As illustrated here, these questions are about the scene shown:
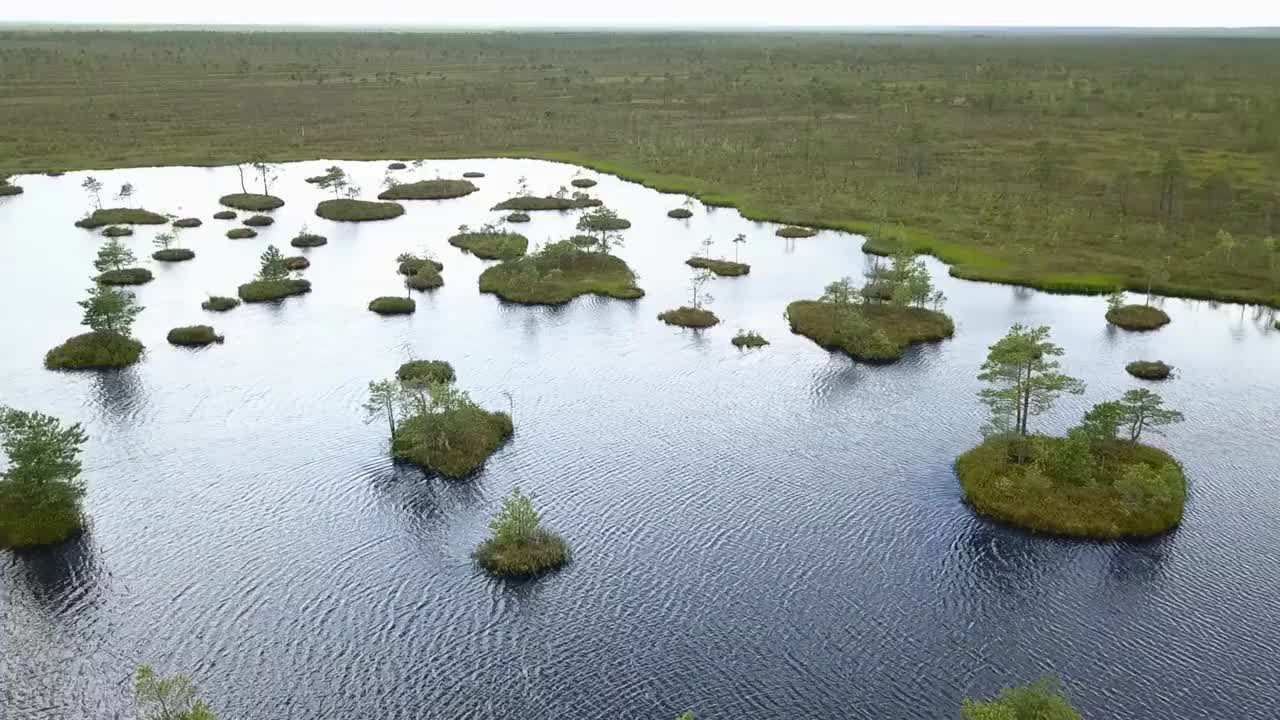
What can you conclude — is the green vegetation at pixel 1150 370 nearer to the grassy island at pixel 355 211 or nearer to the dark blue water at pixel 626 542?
the dark blue water at pixel 626 542

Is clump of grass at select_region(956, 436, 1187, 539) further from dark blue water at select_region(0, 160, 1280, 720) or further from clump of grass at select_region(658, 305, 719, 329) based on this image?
clump of grass at select_region(658, 305, 719, 329)

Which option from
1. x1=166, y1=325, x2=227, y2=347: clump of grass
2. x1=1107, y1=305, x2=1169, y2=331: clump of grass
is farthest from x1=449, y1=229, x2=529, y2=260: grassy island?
x1=1107, y1=305, x2=1169, y2=331: clump of grass

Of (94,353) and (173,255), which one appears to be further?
(173,255)

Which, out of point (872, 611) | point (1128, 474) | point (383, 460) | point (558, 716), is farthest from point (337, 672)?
point (1128, 474)

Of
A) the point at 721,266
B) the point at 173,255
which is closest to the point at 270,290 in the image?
the point at 173,255

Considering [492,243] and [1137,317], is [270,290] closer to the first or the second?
[492,243]

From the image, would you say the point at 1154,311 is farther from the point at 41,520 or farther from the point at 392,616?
the point at 41,520
